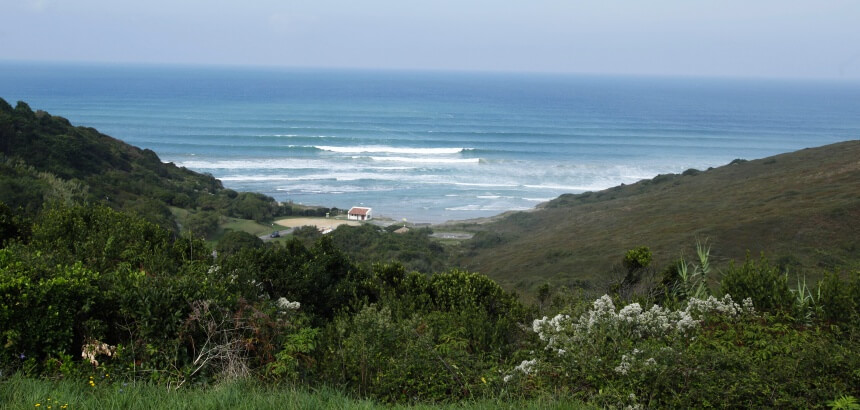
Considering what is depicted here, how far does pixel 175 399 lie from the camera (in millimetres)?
4094

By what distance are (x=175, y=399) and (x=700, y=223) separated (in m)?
20.0

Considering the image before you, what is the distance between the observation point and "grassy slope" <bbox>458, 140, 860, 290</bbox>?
17.0 metres

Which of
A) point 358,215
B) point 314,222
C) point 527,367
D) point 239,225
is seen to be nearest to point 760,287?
point 527,367

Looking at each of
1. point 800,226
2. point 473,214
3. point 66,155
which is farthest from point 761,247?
point 66,155

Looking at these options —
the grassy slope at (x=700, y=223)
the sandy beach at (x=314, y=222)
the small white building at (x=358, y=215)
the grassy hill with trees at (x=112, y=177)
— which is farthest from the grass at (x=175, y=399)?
the small white building at (x=358, y=215)

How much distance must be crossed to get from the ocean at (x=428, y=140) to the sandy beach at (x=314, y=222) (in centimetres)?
495

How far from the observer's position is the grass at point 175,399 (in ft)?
13.0

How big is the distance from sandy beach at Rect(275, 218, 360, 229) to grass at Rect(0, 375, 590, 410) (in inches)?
1004

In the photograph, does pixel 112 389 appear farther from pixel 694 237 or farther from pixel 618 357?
pixel 694 237

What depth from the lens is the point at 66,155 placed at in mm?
32062

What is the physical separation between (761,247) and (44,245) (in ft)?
53.5

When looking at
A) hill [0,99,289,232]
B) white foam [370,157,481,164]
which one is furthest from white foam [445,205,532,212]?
white foam [370,157,481,164]

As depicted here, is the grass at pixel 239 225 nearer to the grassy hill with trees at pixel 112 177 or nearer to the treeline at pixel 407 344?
the grassy hill with trees at pixel 112 177

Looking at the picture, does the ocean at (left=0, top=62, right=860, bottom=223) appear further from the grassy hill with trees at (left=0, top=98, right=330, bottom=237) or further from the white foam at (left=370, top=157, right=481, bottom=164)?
the grassy hill with trees at (left=0, top=98, right=330, bottom=237)
